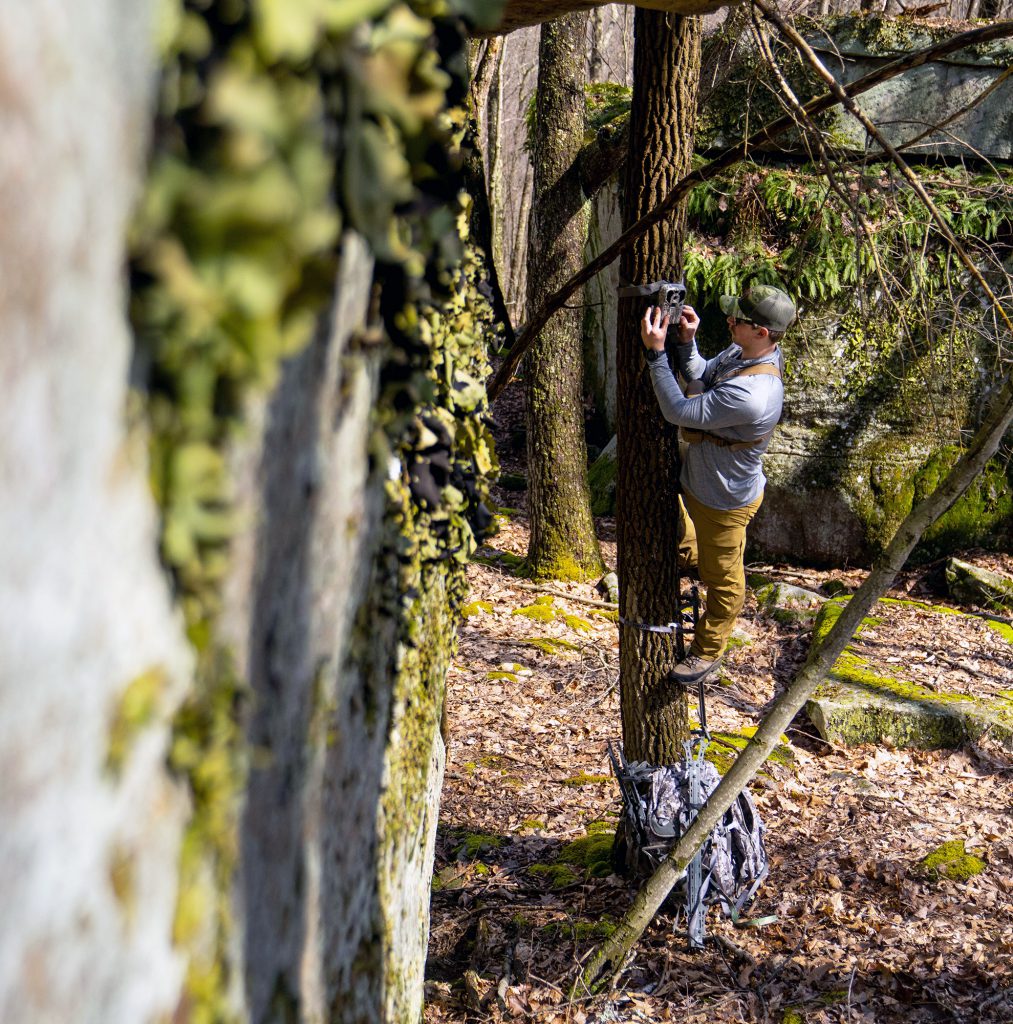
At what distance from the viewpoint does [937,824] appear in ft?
17.4

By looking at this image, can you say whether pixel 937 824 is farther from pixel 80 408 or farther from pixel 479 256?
pixel 80 408

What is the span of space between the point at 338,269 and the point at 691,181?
10.1 ft

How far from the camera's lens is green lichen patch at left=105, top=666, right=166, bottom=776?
83cm

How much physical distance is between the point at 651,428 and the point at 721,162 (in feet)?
4.10

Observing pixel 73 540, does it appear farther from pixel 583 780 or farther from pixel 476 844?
pixel 583 780

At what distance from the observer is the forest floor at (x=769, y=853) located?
4047 millimetres

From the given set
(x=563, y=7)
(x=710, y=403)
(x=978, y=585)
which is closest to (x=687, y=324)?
(x=710, y=403)

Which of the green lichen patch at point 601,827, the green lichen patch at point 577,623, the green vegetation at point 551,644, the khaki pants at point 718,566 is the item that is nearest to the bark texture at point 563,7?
the khaki pants at point 718,566

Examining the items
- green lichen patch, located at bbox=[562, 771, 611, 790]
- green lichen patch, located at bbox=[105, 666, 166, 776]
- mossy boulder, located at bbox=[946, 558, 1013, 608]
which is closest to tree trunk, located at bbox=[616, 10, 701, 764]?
green lichen patch, located at bbox=[562, 771, 611, 790]

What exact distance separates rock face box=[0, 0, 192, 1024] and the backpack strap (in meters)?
3.99

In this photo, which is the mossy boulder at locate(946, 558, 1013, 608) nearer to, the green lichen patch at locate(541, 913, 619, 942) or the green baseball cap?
the green baseball cap

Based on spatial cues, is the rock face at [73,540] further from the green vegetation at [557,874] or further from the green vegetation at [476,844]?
the green vegetation at [476,844]

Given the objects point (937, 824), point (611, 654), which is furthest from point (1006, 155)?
point (937, 824)

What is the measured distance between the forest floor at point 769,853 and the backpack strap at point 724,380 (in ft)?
7.65
